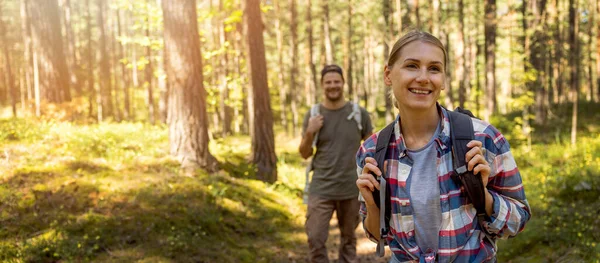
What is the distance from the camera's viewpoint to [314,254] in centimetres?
563

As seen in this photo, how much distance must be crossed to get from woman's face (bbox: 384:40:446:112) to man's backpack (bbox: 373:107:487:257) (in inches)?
6.3

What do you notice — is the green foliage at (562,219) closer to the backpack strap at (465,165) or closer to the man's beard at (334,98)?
the man's beard at (334,98)

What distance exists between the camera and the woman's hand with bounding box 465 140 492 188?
196cm

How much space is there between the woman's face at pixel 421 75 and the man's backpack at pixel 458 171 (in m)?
0.16

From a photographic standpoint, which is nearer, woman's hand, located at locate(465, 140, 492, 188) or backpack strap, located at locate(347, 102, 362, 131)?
woman's hand, located at locate(465, 140, 492, 188)

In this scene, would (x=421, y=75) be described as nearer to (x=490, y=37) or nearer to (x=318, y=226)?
(x=318, y=226)

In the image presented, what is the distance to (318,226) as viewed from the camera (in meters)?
5.68

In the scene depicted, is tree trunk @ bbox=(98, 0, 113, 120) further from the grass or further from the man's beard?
the man's beard

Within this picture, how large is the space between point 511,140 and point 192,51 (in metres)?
13.0

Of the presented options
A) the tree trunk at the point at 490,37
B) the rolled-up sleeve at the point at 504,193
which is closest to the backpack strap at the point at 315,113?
the rolled-up sleeve at the point at 504,193

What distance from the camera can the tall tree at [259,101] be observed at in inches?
436

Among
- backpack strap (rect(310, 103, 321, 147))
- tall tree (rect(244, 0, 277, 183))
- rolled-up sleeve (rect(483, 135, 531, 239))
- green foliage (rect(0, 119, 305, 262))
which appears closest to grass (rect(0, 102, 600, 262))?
green foliage (rect(0, 119, 305, 262))

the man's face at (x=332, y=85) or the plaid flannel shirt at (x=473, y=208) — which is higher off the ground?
the man's face at (x=332, y=85)

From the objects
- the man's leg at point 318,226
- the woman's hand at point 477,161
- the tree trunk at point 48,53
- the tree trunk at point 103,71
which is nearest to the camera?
the woman's hand at point 477,161
